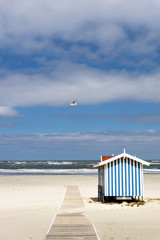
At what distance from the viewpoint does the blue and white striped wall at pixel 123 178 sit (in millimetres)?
15383

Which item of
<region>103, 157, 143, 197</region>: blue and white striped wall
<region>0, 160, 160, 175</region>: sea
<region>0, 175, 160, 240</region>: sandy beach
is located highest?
<region>103, 157, 143, 197</region>: blue and white striped wall

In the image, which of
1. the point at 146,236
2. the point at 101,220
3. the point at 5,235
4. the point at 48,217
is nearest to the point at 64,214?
the point at 48,217

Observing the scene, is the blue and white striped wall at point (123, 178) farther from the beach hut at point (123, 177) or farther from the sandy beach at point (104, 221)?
the sandy beach at point (104, 221)

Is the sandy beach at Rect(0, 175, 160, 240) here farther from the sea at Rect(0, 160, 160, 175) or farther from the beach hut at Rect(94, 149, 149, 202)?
the sea at Rect(0, 160, 160, 175)

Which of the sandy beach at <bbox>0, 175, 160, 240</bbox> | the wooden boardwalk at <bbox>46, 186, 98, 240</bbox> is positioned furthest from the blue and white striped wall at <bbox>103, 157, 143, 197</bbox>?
the wooden boardwalk at <bbox>46, 186, 98, 240</bbox>

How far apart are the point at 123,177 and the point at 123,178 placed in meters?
0.05

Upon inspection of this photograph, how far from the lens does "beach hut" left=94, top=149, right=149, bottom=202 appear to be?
50.4 feet

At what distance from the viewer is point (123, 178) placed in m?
15.4

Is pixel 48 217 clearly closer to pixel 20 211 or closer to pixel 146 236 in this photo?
pixel 20 211

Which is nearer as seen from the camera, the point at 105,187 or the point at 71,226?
the point at 71,226

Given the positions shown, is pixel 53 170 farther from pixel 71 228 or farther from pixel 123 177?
pixel 71 228

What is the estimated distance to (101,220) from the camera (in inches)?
436

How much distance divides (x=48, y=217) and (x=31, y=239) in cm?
335

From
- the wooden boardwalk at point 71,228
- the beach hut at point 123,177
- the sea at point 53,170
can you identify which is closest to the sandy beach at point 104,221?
the wooden boardwalk at point 71,228
